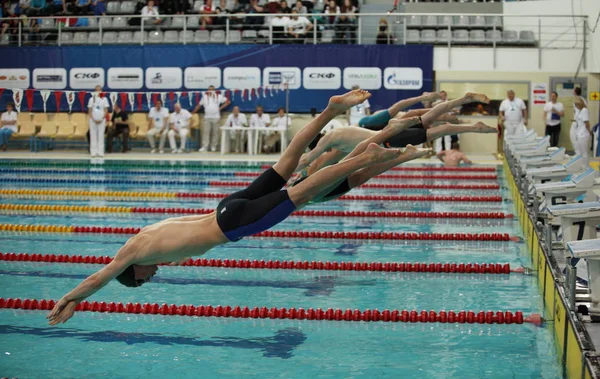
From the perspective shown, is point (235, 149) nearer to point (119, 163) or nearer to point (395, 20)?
point (119, 163)

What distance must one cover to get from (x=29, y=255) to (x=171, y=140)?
463 inches

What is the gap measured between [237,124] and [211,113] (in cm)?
69

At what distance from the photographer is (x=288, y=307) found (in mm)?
6457

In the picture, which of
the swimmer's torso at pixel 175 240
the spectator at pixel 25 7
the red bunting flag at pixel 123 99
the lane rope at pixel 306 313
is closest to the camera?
the swimmer's torso at pixel 175 240

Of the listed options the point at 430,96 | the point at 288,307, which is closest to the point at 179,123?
the point at 430,96

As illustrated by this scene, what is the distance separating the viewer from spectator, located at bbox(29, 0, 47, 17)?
22.0m

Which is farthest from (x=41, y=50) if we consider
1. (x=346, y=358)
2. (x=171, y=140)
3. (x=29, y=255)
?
(x=346, y=358)

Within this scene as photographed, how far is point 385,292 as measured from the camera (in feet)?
22.8

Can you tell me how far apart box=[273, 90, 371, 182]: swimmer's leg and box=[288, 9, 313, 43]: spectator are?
15.3 metres

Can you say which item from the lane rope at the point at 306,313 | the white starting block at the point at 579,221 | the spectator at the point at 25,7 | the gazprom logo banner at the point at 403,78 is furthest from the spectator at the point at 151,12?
the white starting block at the point at 579,221

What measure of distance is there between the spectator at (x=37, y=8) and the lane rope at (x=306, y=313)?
17067mm

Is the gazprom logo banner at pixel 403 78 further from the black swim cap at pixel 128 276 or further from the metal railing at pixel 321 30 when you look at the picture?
the black swim cap at pixel 128 276

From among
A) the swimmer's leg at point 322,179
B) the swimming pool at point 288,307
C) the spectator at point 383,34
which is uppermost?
the spectator at point 383,34

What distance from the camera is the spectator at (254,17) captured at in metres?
20.6
